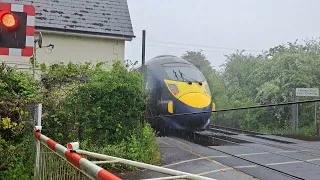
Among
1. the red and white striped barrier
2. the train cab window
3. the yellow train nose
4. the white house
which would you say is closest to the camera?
the red and white striped barrier

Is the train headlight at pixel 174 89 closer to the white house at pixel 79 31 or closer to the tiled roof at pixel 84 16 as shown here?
the white house at pixel 79 31

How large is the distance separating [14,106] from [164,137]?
26.9 feet

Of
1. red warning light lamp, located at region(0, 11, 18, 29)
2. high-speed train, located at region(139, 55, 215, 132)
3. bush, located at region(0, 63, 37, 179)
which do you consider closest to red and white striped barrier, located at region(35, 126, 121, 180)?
red warning light lamp, located at region(0, 11, 18, 29)

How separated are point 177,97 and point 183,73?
1.23 meters

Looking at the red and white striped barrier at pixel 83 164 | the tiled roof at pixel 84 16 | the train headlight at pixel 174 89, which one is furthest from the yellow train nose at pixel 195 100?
the red and white striped barrier at pixel 83 164

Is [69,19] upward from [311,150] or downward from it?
upward

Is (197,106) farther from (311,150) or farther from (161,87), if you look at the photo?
(311,150)

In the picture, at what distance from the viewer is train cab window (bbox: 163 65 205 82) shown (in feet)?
44.9

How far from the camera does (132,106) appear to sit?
7945 millimetres

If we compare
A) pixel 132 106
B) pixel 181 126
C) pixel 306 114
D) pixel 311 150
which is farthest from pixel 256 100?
pixel 132 106

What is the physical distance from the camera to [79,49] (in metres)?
14.8

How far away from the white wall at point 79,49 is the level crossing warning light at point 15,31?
32.4ft

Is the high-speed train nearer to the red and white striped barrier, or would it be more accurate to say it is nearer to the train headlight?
the train headlight

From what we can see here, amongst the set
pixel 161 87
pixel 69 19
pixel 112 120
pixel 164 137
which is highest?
pixel 69 19
